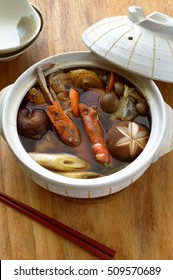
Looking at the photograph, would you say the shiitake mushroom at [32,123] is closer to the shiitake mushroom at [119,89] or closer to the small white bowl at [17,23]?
the shiitake mushroom at [119,89]

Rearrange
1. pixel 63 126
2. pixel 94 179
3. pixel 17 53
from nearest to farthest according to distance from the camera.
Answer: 1. pixel 94 179
2. pixel 63 126
3. pixel 17 53

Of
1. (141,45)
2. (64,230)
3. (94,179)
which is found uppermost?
(141,45)

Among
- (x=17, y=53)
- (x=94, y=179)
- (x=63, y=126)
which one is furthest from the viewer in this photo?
(x=17, y=53)

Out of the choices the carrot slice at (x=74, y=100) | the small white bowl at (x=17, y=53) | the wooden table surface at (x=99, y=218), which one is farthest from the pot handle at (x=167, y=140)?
the small white bowl at (x=17, y=53)

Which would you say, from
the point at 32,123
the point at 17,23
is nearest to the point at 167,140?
the point at 32,123

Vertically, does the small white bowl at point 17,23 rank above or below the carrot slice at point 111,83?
above

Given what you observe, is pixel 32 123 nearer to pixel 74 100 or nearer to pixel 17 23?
pixel 74 100

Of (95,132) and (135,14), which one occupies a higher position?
(135,14)
